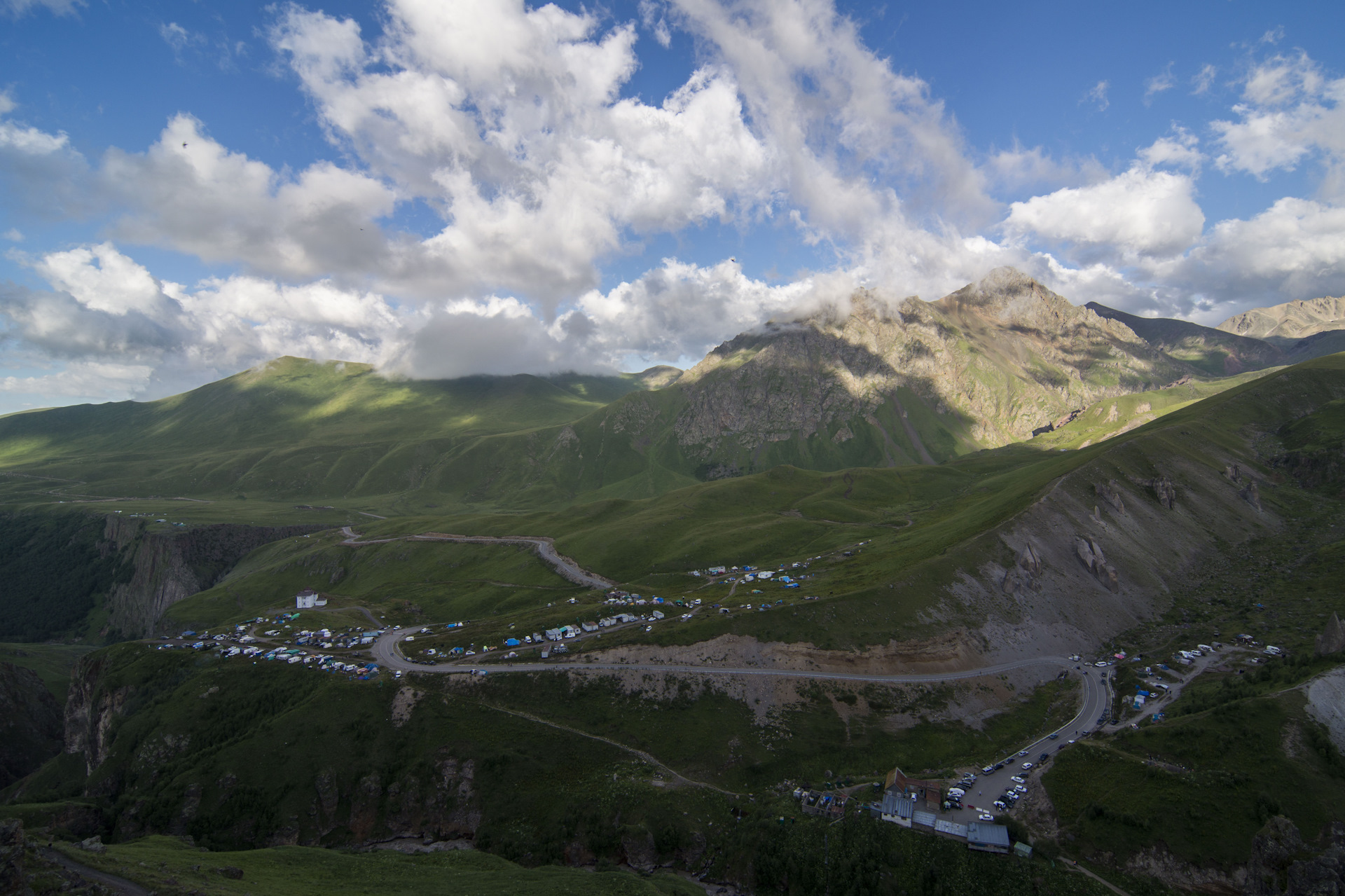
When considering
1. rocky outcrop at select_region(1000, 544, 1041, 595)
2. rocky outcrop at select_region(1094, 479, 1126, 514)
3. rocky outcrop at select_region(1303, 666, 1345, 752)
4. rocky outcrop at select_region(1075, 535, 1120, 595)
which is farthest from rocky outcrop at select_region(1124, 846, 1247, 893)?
rocky outcrop at select_region(1094, 479, 1126, 514)

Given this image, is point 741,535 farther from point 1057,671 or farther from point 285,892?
point 285,892

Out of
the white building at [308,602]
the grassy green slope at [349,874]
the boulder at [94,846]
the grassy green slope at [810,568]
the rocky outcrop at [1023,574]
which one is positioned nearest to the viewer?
the grassy green slope at [349,874]

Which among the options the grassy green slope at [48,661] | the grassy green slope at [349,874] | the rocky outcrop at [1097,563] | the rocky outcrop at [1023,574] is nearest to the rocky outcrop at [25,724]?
the grassy green slope at [48,661]

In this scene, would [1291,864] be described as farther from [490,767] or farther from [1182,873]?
[490,767]

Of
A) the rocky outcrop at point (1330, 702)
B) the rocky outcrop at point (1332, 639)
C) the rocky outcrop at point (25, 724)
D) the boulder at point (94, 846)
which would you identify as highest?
the rocky outcrop at point (1332, 639)

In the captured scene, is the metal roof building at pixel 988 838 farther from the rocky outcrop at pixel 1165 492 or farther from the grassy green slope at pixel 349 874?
the rocky outcrop at pixel 1165 492

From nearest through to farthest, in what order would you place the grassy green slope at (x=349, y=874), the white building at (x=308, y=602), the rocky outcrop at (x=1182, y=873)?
the grassy green slope at (x=349, y=874)
the rocky outcrop at (x=1182, y=873)
the white building at (x=308, y=602)

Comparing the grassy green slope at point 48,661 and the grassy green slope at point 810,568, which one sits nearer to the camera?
the grassy green slope at point 810,568
